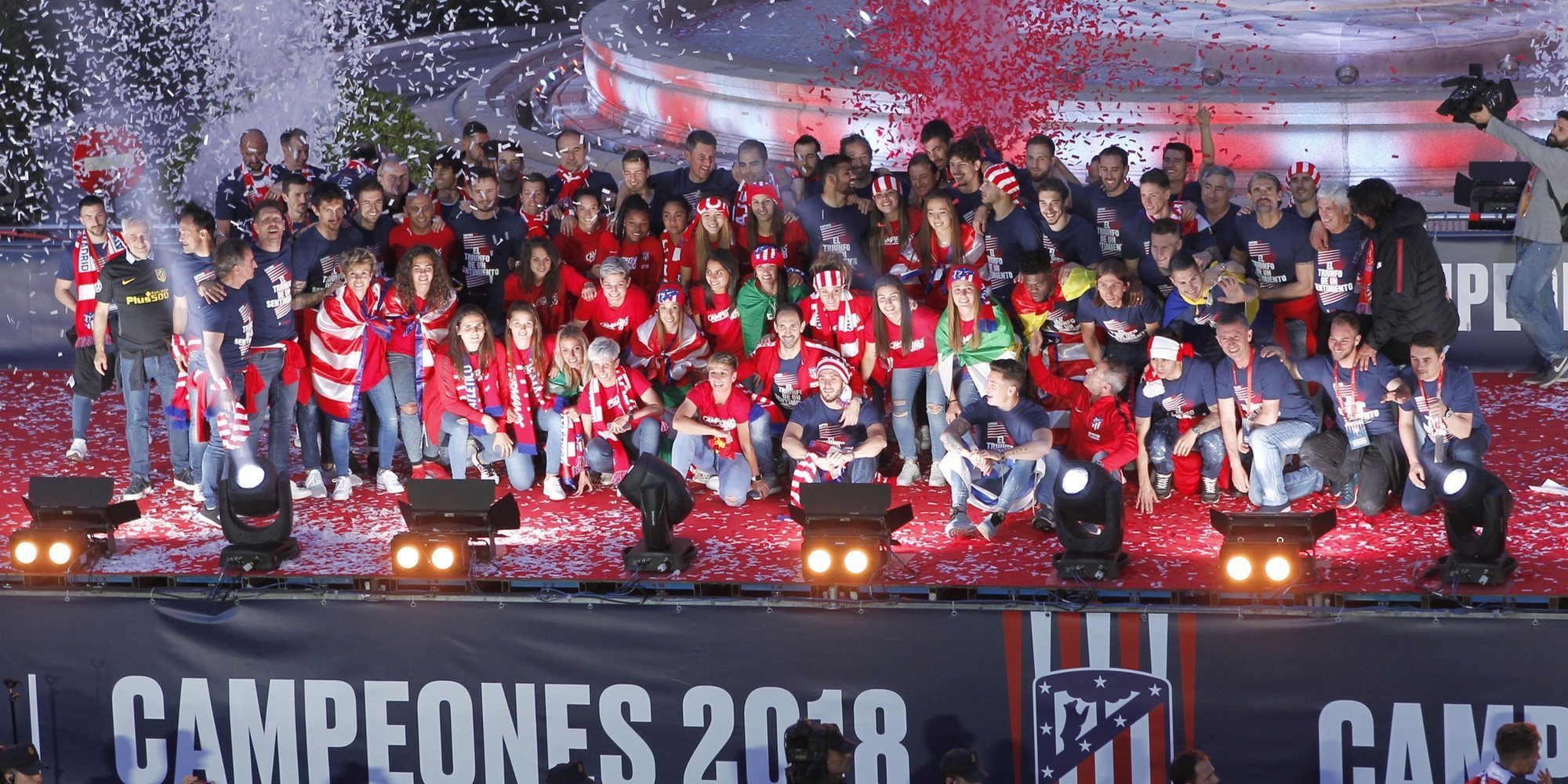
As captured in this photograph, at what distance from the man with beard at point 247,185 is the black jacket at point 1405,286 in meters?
6.10

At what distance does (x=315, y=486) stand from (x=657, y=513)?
2218 millimetres

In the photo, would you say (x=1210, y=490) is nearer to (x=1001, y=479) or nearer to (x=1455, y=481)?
(x=1001, y=479)

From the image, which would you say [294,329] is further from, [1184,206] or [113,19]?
[113,19]

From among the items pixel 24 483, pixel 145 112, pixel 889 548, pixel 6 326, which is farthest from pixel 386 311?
pixel 145 112

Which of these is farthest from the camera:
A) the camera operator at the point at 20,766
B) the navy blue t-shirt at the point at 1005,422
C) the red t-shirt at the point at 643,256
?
the red t-shirt at the point at 643,256

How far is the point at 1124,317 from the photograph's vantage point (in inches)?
360

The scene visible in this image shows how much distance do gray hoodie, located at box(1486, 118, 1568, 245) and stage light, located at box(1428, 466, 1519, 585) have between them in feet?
8.36

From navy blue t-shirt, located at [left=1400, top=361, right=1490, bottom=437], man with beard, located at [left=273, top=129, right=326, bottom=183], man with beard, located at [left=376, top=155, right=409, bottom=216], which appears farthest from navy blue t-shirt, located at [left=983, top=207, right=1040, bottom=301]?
man with beard, located at [left=273, top=129, right=326, bottom=183]

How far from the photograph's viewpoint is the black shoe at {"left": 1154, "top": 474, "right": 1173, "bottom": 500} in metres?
9.13

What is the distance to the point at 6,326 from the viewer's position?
11.7 metres

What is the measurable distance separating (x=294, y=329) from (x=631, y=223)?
5.75 feet

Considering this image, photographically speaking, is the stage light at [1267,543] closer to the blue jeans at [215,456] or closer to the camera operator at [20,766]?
the blue jeans at [215,456]

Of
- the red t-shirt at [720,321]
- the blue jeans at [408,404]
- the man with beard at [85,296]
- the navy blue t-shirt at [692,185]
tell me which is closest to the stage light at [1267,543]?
the red t-shirt at [720,321]

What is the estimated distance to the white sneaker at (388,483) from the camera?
31.7 feet
